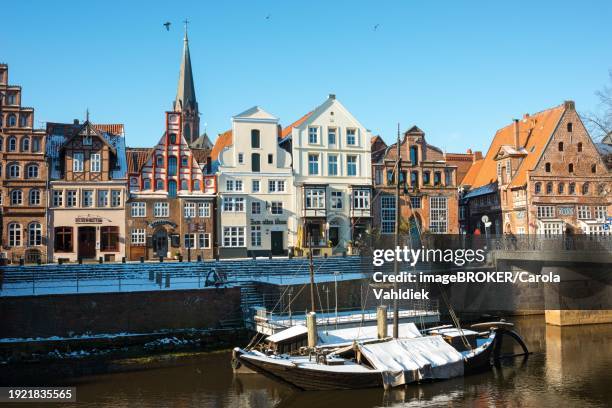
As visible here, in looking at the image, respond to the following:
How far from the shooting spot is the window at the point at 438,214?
57.9 metres

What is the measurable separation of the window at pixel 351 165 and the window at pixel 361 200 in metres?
1.78

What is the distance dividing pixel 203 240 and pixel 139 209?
559 centimetres

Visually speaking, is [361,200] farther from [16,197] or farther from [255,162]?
[16,197]

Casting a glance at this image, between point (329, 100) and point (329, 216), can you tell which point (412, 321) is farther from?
point (329, 100)

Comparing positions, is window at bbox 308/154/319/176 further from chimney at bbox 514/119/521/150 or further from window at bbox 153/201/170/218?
chimney at bbox 514/119/521/150

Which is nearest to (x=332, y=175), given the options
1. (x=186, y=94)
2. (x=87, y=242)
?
(x=87, y=242)

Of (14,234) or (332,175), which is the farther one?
(332,175)

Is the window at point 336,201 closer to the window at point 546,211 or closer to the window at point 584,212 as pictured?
the window at point 546,211

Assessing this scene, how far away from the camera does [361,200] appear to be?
55.3 metres

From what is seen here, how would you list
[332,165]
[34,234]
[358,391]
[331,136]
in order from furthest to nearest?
1. [331,136]
2. [332,165]
3. [34,234]
4. [358,391]

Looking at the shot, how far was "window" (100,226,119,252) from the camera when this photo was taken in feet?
161

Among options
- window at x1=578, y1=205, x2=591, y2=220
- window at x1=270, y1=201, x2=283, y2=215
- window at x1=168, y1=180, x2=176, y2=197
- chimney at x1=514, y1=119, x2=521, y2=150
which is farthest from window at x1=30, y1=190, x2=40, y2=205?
window at x1=578, y1=205, x2=591, y2=220

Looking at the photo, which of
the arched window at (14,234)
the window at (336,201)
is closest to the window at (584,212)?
the window at (336,201)

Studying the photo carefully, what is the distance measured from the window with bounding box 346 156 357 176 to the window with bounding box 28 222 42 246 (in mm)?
25635
